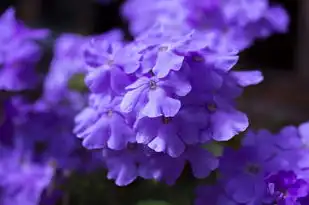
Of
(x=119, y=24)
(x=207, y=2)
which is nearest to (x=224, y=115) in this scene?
(x=207, y=2)

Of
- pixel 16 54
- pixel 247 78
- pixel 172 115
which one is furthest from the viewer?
pixel 16 54

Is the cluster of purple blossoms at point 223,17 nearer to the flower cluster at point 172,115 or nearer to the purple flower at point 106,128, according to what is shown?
the flower cluster at point 172,115

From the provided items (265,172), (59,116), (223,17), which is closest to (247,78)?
(265,172)

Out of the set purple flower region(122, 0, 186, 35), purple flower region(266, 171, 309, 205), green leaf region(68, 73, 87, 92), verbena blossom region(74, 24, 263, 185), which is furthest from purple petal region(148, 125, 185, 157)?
green leaf region(68, 73, 87, 92)

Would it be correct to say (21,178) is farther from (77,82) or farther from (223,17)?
(223,17)

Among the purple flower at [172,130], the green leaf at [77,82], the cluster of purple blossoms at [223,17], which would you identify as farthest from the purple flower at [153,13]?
the purple flower at [172,130]

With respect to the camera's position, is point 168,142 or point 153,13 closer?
point 168,142

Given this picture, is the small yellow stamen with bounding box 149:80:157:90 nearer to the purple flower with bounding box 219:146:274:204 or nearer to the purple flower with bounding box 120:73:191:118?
the purple flower with bounding box 120:73:191:118

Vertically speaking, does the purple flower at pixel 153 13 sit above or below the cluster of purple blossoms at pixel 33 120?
above
